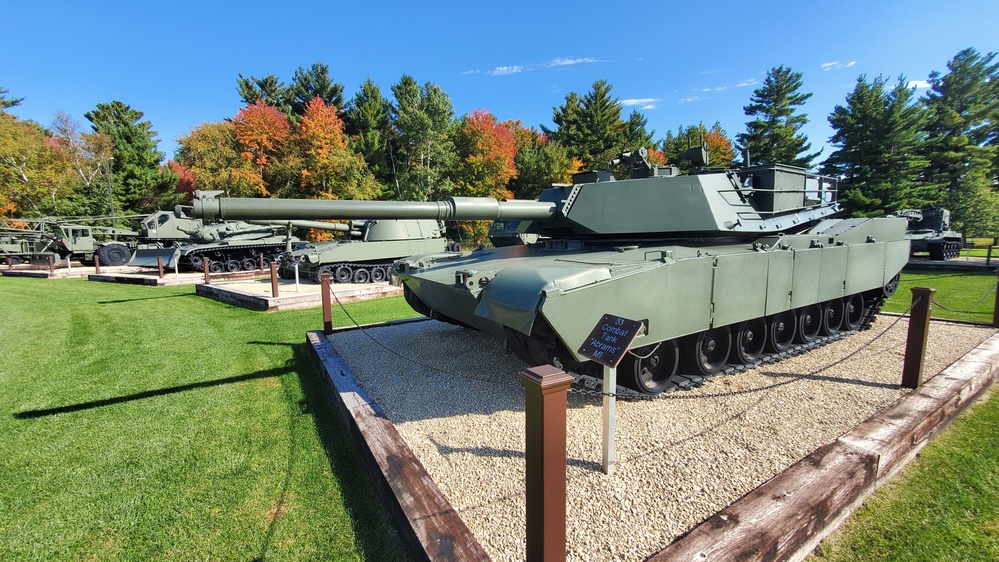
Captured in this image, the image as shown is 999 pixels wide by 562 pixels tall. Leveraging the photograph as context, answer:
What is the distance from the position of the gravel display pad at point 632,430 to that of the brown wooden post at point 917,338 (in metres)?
0.17

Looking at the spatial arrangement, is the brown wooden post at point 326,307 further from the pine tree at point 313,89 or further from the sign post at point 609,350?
the pine tree at point 313,89

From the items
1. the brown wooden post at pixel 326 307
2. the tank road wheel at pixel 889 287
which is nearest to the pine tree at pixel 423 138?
the brown wooden post at pixel 326 307

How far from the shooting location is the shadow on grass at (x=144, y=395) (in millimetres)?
4938

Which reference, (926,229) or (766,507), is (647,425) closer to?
(766,507)

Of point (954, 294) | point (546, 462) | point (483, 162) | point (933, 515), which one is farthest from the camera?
point (483, 162)

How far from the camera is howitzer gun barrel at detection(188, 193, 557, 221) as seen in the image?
3.46 m

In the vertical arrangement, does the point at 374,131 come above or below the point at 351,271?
above

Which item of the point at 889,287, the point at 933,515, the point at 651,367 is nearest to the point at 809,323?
the point at 889,287

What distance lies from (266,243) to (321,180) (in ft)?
29.3

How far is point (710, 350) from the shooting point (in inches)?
220

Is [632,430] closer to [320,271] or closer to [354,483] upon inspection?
[354,483]

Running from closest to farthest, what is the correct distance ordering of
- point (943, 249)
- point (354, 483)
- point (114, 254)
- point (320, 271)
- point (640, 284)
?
point (354, 483) < point (640, 284) < point (320, 271) < point (943, 249) < point (114, 254)

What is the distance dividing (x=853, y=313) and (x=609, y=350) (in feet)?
22.3

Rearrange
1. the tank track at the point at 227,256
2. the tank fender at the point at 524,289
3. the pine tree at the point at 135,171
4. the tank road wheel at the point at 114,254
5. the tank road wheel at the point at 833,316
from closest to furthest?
1. the tank fender at the point at 524,289
2. the tank road wheel at the point at 833,316
3. the tank track at the point at 227,256
4. the tank road wheel at the point at 114,254
5. the pine tree at the point at 135,171
